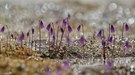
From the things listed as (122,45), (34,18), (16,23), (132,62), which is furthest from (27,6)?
(132,62)

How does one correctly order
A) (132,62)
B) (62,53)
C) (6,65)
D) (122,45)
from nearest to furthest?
(6,65) → (132,62) → (62,53) → (122,45)

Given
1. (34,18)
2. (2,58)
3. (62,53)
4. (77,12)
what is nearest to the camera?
(2,58)

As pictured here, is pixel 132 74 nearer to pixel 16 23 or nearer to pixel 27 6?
pixel 16 23

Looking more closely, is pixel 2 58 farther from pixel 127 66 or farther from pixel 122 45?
pixel 122 45

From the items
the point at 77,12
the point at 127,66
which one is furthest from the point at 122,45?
the point at 77,12

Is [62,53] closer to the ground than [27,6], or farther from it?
closer to the ground

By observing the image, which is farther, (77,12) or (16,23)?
(77,12)
